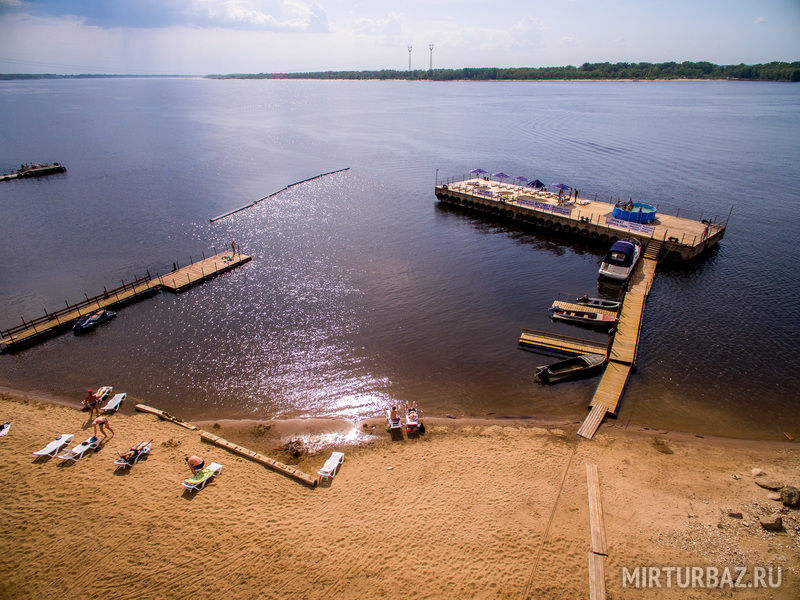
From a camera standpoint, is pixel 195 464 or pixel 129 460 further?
pixel 129 460

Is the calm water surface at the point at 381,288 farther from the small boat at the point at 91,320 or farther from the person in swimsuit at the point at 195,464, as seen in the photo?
the person in swimsuit at the point at 195,464

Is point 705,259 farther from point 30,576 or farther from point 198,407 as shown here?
point 30,576

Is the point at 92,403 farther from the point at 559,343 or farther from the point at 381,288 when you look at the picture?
the point at 559,343

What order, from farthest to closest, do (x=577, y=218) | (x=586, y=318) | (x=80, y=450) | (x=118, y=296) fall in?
1. (x=577, y=218)
2. (x=118, y=296)
3. (x=586, y=318)
4. (x=80, y=450)

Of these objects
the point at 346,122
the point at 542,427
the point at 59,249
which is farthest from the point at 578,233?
the point at 346,122

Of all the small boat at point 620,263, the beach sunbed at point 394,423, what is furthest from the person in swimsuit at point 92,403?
the small boat at point 620,263

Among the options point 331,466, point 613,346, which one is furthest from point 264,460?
point 613,346

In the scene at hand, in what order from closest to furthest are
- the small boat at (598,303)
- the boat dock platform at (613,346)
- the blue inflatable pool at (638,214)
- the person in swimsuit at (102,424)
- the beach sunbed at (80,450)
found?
the beach sunbed at (80,450) → the person in swimsuit at (102,424) → the boat dock platform at (613,346) → the small boat at (598,303) → the blue inflatable pool at (638,214)
